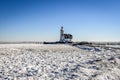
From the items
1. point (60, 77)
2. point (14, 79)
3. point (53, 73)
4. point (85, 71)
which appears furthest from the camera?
point (85, 71)

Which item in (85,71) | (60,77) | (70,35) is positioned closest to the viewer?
(60,77)

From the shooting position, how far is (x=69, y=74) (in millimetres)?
8727

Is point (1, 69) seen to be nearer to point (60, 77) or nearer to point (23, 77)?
point (23, 77)

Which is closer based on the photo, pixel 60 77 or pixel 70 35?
→ pixel 60 77

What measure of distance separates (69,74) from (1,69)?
3.49 metres

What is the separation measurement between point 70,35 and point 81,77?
35.8 metres

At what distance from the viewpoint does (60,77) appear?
820 cm

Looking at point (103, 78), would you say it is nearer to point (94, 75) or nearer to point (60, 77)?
point (94, 75)

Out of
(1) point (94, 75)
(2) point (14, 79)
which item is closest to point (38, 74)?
(2) point (14, 79)

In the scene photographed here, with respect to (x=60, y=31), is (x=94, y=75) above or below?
below

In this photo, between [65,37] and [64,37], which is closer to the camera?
[64,37]

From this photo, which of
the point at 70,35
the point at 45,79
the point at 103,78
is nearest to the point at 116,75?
the point at 103,78

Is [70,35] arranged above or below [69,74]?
above

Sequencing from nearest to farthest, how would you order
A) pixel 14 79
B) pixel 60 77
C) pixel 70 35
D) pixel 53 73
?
pixel 14 79
pixel 60 77
pixel 53 73
pixel 70 35
